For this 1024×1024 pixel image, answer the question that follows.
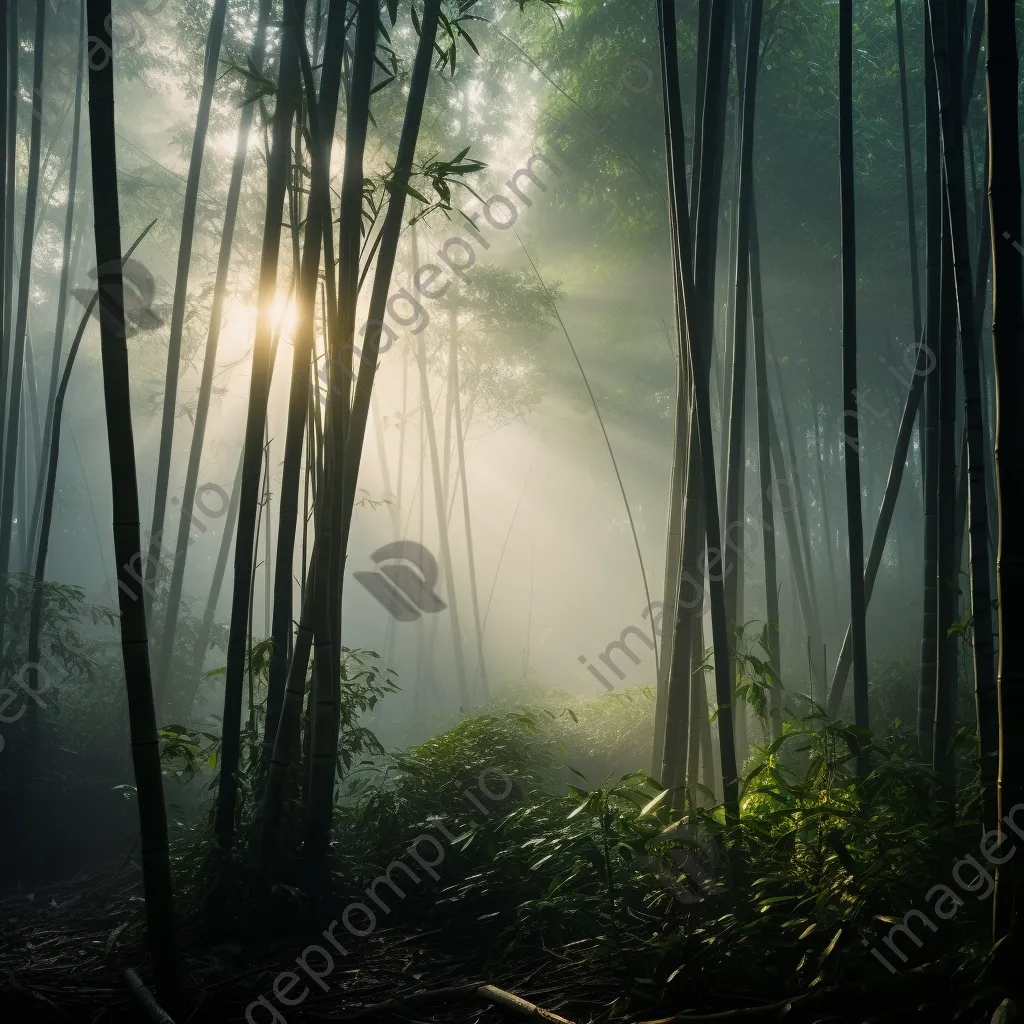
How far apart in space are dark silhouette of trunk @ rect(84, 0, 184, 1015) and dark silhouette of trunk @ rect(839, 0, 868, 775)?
1675mm

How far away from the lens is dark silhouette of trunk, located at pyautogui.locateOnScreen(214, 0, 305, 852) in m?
2.08

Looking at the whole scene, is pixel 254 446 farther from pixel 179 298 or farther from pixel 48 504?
pixel 179 298

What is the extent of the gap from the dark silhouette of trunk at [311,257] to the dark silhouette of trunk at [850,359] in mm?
1253

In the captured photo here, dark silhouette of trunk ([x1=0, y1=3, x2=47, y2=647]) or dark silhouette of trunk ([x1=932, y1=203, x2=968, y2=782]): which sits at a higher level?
dark silhouette of trunk ([x1=0, y1=3, x2=47, y2=647])

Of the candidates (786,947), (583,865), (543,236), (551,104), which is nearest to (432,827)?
(583,865)

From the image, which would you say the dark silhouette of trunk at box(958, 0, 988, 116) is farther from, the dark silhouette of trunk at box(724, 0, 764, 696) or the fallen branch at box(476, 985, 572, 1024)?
the fallen branch at box(476, 985, 572, 1024)

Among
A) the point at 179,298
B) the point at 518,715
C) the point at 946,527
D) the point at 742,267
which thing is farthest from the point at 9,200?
the point at 946,527

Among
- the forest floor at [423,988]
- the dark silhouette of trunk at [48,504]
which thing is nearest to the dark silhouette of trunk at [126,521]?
the forest floor at [423,988]

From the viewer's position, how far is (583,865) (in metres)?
1.94

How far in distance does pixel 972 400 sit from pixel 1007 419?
0.59m

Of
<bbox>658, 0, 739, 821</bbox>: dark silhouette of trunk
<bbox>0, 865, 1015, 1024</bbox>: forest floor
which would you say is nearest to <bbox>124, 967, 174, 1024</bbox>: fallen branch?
<bbox>0, 865, 1015, 1024</bbox>: forest floor

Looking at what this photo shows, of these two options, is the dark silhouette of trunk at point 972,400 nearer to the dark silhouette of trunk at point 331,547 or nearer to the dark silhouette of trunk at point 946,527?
the dark silhouette of trunk at point 946,527

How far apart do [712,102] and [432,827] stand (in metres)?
2.21

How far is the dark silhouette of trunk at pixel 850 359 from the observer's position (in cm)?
217
